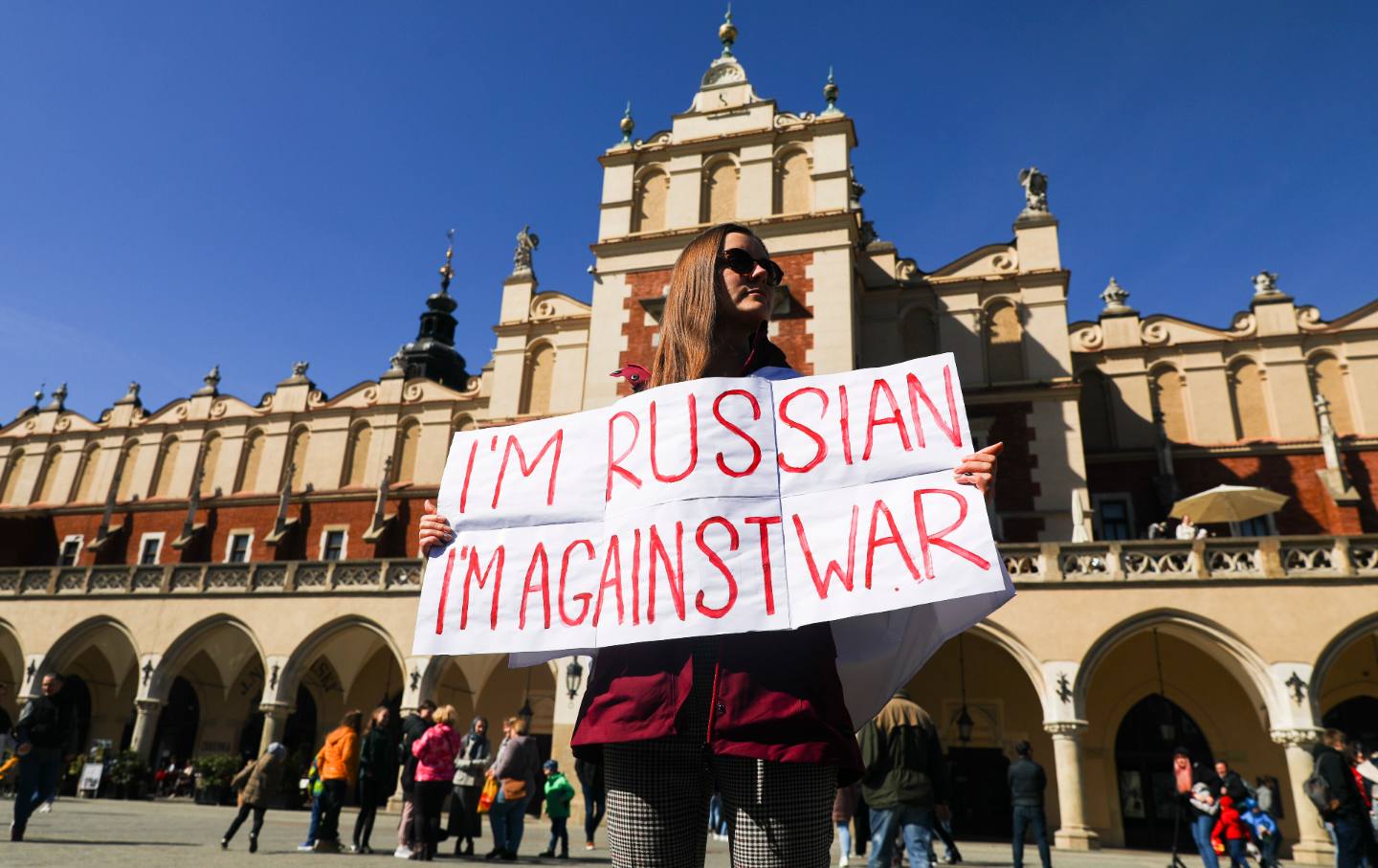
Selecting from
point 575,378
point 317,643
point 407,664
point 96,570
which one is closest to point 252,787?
point 407,664

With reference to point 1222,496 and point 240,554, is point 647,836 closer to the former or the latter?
point 1222,496

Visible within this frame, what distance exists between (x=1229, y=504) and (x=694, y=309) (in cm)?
1801

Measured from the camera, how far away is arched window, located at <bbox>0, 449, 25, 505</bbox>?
30.8 meters

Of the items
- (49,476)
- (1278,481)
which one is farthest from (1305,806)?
(49,476)

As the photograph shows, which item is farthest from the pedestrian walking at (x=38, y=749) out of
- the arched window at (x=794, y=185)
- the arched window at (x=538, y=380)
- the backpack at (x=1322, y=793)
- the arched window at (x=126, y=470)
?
the arched window at (x=126, y=470)

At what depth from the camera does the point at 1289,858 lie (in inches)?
606

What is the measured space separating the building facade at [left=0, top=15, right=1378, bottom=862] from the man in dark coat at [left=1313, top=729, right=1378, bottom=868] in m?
6.50

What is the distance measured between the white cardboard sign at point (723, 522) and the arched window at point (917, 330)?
1987 cm

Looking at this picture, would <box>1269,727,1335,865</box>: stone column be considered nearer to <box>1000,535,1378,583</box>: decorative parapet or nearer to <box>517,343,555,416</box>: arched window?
<box>1000,535,1378,583</box>: decorative parapet

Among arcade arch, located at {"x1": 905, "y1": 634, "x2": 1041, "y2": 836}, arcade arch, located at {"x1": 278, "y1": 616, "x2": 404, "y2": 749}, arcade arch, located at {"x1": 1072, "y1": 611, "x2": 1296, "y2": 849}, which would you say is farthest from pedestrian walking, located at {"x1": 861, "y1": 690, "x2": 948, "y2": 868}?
arcade arch, located at {"x1": 278, "y1": 616, "x2": 404, "y2": 749}

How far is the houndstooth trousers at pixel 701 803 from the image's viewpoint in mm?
1788

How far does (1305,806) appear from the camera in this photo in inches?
525

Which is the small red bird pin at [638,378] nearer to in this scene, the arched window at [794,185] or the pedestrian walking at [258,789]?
the pedestrian walking at [258,789]

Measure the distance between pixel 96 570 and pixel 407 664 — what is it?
10.1 meters
